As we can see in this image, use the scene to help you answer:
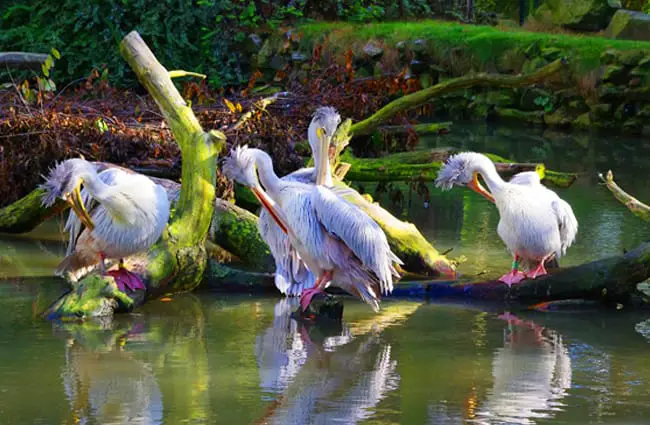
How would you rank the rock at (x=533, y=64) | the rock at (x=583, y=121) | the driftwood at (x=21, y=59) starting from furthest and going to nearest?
the rock at (x=533, y=64) < the rock at (x=583, y=121) < the driftwood at (x=21, y=59)

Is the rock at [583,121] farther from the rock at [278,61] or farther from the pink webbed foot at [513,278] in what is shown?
the pink webbed foot at [513,278]

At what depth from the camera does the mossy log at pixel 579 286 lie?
695 cm

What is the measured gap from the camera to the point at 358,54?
18094 millimetres

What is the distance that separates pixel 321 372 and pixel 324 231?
3.79 feet

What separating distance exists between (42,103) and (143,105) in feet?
2.93

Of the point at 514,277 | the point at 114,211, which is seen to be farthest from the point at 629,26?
the point at 114,211

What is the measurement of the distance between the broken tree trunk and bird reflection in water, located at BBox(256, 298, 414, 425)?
68 cm

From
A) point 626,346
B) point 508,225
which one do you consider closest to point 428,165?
point 508,225

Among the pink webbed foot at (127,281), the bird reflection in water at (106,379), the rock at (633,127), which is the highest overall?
the rock at (633,127)

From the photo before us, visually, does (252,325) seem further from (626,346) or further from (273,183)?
(626,346)

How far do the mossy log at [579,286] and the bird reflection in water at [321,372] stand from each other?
0.90 meters

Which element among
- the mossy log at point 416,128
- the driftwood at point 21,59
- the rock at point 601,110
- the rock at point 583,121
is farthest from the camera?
the rock at point 583,121

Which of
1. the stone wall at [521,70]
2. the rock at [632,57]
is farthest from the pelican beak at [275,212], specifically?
the rock at [632,57]

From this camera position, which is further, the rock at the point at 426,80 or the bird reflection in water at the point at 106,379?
the rock at the point at 426,80
